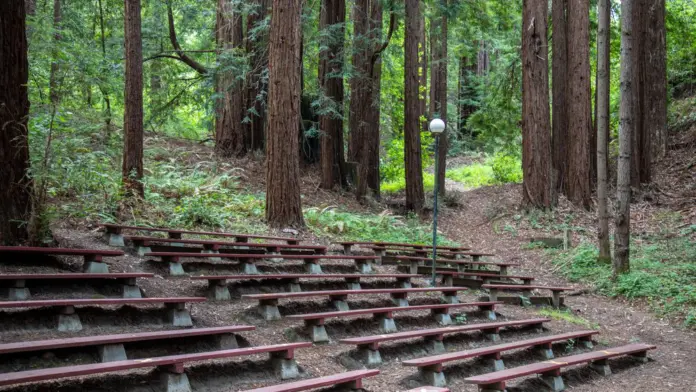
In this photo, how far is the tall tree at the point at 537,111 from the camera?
16.7 metres

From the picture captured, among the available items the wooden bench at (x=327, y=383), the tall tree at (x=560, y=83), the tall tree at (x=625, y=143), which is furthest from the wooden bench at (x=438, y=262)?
the tall tree at (x=560, y=83)

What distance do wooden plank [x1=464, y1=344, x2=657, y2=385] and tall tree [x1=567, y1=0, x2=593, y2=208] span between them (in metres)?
8.76

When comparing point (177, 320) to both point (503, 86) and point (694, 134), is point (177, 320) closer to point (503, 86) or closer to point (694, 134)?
point (503, 86)

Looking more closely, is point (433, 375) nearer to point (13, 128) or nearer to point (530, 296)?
point (13, 128)

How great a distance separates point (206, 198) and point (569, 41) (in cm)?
1133

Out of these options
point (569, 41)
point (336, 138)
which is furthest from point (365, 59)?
point (569, 41)

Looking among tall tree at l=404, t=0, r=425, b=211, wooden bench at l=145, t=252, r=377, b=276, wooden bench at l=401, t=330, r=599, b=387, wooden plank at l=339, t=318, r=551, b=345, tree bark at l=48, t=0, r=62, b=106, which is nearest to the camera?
wooden bench at l=401, t=330, r=599, b=387

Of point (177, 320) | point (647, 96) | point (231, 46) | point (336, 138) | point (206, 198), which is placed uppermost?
point (231, 46)

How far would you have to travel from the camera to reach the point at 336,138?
58.4 feet

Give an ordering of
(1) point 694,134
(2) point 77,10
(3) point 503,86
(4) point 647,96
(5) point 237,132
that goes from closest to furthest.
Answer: (2) point 77,10 < (5) point 237,132 < (4) point 647,96 < (1) point 694,134 < (3) point 503,86

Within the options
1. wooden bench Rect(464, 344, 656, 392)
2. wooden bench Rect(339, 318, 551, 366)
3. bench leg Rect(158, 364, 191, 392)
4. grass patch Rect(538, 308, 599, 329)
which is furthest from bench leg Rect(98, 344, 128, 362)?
grass patch Rect(538, 308, 599, 329)

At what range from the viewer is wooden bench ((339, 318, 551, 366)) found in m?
6.77

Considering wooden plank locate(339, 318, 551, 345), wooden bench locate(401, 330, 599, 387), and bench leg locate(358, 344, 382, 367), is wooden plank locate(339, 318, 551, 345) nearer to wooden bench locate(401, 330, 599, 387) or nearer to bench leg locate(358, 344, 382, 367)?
bench leg locate(358, 344, 382, 367)

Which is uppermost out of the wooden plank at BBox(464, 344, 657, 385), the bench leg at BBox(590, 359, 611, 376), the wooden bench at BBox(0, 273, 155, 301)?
the wooden bench at BBox(0, 273, 155, 301)
